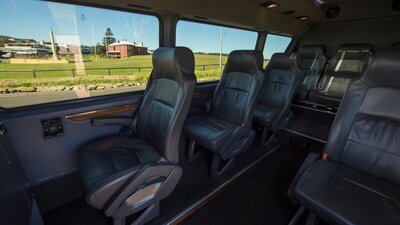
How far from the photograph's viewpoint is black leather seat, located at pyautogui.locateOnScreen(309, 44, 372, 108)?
327 centimetres

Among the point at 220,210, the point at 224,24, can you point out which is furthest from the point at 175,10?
the point at 220,210

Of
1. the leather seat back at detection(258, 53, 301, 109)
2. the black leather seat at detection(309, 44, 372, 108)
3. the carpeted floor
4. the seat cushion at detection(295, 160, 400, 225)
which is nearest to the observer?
the seat cushion at detection(295, 160, 400, 225)

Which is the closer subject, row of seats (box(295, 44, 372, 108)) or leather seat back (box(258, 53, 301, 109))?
leather seat back (box(258, 53, 301, 109))

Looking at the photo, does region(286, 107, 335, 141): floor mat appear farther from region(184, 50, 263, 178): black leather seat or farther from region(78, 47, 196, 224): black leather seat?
region(78, 47, 196, 224): black leather seat

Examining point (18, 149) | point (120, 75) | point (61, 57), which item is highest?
point (61, 57)

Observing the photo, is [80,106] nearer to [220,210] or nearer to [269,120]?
[220,210]

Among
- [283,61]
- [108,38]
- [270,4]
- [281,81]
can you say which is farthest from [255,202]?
[270,4]

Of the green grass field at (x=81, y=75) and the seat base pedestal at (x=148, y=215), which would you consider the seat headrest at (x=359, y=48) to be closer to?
the green grass field at (x=81, y=75)

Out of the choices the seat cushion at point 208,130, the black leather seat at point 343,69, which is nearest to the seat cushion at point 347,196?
the seat cushion at point 208,130

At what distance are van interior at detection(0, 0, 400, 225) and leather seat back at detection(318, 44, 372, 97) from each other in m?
0.79

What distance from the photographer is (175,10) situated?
1.98 meters

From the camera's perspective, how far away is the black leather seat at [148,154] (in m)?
1.05

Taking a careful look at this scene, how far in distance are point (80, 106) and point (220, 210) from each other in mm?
1519

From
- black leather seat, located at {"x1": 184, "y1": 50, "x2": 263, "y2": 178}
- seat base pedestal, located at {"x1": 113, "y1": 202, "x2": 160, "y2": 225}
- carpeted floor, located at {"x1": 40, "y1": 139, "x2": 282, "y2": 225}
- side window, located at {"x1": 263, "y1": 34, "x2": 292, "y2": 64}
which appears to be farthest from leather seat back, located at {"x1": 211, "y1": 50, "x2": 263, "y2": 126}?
side window, located at {"x1": 263, "y1": 34, "x2": 292, "y2": 64}
